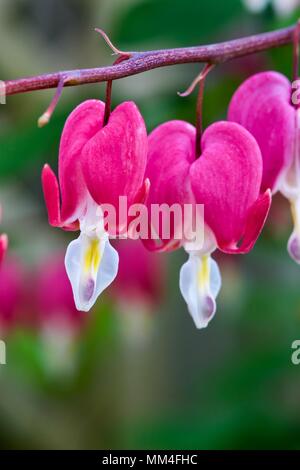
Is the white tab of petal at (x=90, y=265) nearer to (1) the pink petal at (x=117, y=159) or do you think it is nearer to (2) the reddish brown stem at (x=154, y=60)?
(1) the pink petal at (x=117, y=159)

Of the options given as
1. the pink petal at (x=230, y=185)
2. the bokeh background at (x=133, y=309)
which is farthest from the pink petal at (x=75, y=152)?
the bokeh background at (x=133, y=309)

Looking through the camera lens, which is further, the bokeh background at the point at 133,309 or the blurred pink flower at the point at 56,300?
the blurred pink flower at the point at 56,300

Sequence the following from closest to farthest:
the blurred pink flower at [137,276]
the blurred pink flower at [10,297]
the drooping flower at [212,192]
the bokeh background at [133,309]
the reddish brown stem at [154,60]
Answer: the reddish brown stem at [154,60] < the drooping flower at [212,192] < the bokeh background at [133,309] < the blurred pink flower at [10,297] < the blurred pink flower at [137,276]

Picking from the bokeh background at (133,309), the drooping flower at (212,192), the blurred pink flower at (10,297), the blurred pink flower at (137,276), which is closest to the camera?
the drooping flower at (212,192)

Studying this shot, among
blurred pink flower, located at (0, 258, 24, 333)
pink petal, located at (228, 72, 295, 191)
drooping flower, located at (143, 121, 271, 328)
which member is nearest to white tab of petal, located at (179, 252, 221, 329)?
drooping flower, located at (143, 121, 271, 328)

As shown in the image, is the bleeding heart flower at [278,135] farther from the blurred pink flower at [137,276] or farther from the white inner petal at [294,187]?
the blurred pink flower at [137,276]

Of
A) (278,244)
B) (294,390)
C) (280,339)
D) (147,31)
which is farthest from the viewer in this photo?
(294,390)

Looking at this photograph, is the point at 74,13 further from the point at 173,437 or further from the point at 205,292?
the point at 205,292

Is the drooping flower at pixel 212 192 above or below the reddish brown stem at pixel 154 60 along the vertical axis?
below
